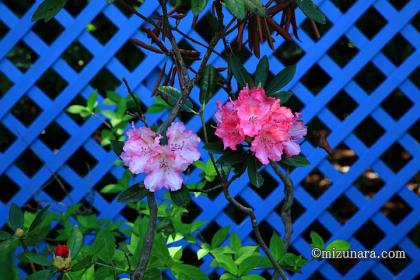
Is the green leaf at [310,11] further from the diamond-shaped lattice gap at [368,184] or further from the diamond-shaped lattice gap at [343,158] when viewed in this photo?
the diamond-shaped lattice gap at [368,184]

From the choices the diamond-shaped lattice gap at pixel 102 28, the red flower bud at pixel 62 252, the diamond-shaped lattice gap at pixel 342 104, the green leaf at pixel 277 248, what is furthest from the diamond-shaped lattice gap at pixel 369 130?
the red flower bud at pixel 62 252

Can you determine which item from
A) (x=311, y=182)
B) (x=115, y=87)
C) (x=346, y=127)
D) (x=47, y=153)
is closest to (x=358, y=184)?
(x=311, y=182)

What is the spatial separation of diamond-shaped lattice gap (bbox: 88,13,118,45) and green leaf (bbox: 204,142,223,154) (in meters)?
1.42

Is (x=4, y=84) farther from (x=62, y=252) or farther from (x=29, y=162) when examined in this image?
(x=62, y=252)

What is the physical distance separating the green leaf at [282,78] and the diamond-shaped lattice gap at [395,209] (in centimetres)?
184

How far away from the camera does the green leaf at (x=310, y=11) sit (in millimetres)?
1282

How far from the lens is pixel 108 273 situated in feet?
4.76

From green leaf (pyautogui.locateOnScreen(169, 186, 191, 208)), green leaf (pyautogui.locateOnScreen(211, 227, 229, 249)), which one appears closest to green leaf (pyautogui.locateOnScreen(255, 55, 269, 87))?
green leaf (pyautogui.locateOnScreen(169, 186, 191, 208))

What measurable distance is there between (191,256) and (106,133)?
607 millimetres

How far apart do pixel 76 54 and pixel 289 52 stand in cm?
75

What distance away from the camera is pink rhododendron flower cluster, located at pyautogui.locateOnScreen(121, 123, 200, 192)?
4.14ft

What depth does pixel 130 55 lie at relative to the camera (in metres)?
2.60

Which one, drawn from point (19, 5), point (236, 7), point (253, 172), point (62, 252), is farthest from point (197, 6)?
point (19, 5)

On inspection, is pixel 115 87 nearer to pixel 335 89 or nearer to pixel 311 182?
pixel 335 89
